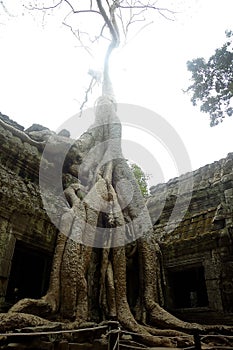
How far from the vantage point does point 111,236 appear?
4.91 m

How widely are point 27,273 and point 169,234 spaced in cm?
301

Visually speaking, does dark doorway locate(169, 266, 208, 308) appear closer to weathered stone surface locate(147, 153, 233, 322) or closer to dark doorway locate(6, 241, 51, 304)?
weathered stone surface locate(147, 153, 233, 322)

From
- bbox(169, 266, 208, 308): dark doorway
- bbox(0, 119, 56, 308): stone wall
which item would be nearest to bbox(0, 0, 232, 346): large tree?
bbox(0, 119, 56, 308): stone wall

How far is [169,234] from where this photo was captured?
6219 millimetres

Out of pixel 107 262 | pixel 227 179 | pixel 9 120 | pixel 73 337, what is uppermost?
pixel 9 120

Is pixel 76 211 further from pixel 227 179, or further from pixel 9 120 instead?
pixel 227 179

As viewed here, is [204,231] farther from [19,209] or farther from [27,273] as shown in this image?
[19,209]

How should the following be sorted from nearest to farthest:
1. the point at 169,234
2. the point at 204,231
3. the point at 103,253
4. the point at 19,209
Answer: the point at 19,209
the point at 103,253
the point at 204,231
the point at 169,234

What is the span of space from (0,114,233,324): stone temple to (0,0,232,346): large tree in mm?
366

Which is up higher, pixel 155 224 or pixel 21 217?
pixel 155 224

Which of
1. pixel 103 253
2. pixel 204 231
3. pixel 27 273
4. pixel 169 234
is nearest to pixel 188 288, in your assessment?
pixel 169 234

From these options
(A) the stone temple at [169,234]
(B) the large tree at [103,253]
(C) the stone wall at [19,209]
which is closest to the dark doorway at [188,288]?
(A) the stone temple at [169,234]

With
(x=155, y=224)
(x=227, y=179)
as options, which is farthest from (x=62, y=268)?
(x=227, y=179)

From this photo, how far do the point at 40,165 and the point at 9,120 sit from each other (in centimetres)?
116
